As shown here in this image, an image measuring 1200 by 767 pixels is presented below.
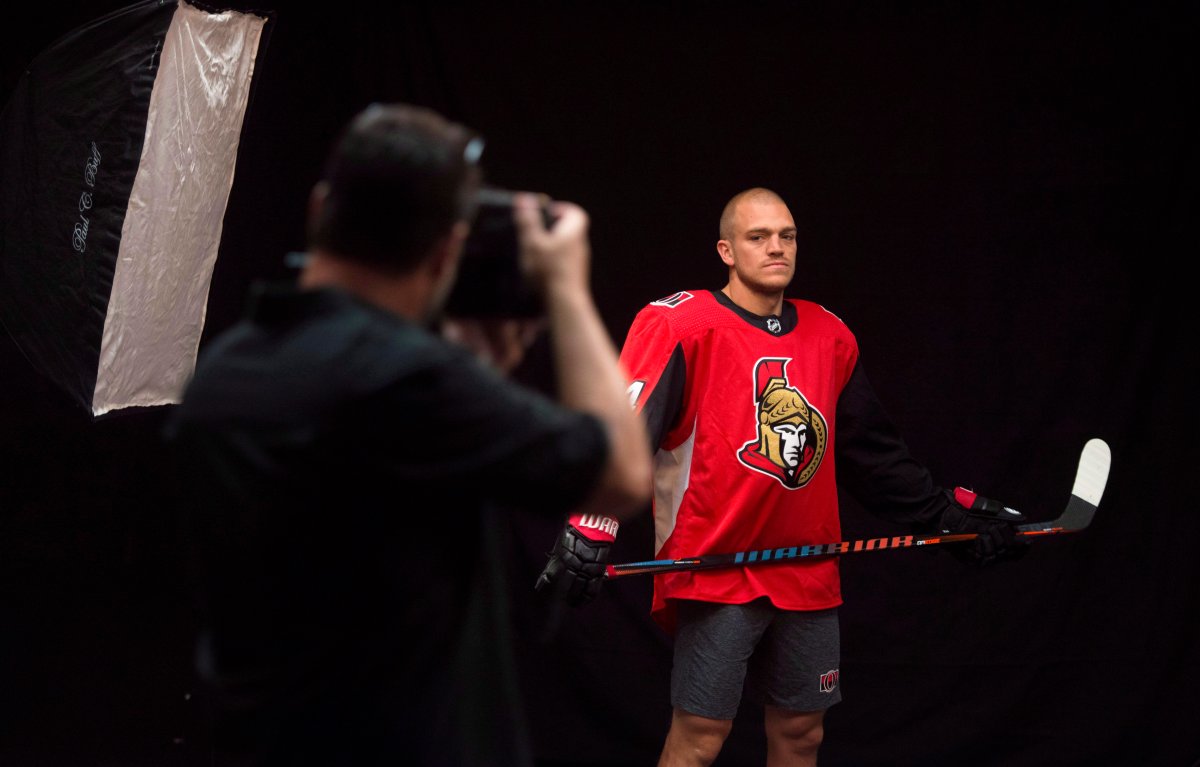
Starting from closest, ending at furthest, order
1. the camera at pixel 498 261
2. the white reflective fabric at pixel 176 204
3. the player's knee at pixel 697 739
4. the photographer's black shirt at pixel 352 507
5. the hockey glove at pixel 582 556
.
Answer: the photographer's black shirt at pixel 352 507
the camera at pixel 498 261
the white reflective fabric at pixel 176 204
the hockey glove at pixel 582 556
the player's knee at pixel 697 739

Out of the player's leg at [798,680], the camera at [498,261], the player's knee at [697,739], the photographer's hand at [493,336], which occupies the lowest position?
the player's knee at [697,739]

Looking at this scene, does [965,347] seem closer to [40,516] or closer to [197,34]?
[197,34]

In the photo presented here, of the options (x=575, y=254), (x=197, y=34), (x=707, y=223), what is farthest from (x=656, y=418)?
(x=575, y=254)

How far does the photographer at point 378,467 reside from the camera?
96 centimetres

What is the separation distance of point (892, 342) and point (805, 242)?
37 centimetres

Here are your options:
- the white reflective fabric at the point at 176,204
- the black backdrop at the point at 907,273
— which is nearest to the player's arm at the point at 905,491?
the black backdrop at the point at 907,273

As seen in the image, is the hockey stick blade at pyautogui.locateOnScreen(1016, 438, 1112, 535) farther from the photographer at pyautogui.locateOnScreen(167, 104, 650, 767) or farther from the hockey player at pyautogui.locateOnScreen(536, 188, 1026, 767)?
the photographer at pyautogui.locateOnScreen(167, 104, 650, 767)

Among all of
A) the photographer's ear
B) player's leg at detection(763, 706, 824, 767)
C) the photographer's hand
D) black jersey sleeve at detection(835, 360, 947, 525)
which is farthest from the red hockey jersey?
the photographer's ear

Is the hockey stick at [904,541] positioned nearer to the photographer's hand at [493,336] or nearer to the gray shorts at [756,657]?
the gray shorts at [756,657]

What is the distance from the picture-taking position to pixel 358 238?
1.02 meters

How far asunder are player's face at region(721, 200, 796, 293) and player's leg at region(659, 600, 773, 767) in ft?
2.38

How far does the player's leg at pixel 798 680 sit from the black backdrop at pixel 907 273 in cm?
72

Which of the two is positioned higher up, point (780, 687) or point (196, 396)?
point (196, 396)

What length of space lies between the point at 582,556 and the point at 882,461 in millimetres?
771
